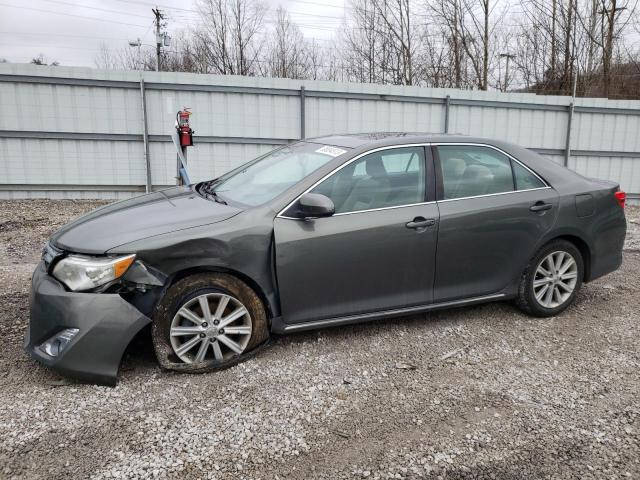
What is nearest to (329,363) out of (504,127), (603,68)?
(504,127)

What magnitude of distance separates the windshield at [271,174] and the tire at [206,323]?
683mm

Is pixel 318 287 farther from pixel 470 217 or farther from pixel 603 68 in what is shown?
pixel 603 68

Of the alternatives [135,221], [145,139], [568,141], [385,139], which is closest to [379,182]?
[385,139]

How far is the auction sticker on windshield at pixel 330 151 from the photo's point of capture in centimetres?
396

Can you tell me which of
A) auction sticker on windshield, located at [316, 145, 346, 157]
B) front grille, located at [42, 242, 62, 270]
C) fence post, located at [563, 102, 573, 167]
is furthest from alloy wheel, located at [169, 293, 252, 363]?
fence post, located at [563, 102, 573, 167]

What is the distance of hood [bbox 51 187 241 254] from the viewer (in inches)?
130

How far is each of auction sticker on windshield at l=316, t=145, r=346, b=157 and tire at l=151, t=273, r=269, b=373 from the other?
118cm

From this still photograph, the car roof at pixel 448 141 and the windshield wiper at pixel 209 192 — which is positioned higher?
the car roof at pixel 448 141

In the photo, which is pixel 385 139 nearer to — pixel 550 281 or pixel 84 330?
pixel 550 281

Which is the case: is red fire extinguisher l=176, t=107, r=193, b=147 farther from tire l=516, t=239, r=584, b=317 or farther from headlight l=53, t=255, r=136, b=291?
tire l=516, t=239, r=584, b=317

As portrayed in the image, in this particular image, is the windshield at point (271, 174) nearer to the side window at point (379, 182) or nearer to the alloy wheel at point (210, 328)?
the side window at point (379, 182)

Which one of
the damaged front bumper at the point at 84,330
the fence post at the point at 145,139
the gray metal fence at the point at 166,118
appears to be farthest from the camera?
the fence post at the point at 145,139

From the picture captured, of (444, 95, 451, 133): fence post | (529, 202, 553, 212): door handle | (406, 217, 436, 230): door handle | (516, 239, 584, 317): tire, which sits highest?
(444, 95, 451, 133): fence post

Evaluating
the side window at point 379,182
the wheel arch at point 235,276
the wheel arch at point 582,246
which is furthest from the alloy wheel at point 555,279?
the wheel arch at point 235,276
